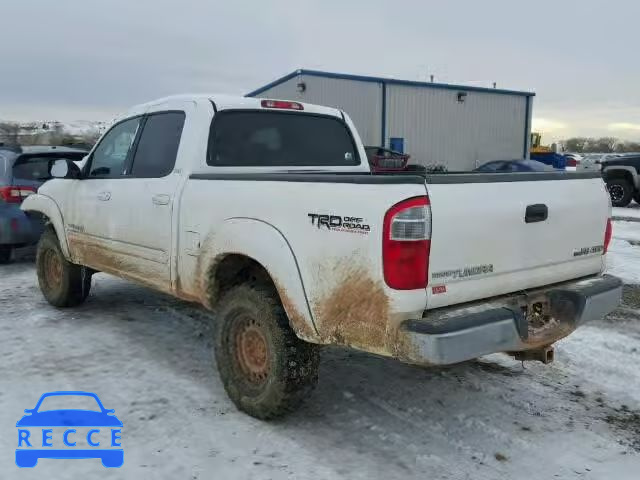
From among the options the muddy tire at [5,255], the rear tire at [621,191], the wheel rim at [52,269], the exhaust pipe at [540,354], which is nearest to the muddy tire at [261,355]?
the exhaust pipe at [540,354]

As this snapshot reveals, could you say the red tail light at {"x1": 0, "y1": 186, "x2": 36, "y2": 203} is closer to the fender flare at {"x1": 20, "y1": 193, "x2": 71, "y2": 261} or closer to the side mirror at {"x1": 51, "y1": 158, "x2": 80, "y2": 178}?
the fender flare at {"x1": 20, "y1": 193, "x2": 71, "y2": 261}

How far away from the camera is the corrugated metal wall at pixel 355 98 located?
2341cm

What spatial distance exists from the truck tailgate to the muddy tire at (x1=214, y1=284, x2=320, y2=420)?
964mm

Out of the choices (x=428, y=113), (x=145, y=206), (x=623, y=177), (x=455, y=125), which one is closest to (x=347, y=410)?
(x=145, y=206)

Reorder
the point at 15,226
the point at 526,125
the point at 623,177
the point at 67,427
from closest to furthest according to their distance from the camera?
the point at 67,427 < the point at 15,226 < the point at 623,177 < the point at 526,125

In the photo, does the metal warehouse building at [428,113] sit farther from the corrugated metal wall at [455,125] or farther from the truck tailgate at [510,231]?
the truck tailgate at [510,231]

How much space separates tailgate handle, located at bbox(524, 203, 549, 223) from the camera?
3285 millimetres

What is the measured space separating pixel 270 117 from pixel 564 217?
2.34m

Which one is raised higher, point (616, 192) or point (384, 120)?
point (384, 120)

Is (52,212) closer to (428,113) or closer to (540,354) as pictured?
(540,354)

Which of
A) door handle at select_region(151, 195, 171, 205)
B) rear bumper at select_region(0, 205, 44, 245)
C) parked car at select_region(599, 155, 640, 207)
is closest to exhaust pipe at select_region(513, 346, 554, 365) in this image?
door handle at select_region(151, 195, 171, 205)

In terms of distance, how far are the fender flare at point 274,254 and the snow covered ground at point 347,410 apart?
734mm

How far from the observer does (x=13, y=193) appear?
7.89 m

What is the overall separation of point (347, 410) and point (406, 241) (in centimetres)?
154
